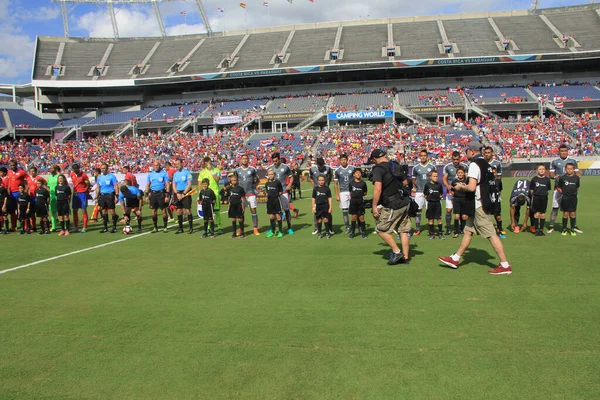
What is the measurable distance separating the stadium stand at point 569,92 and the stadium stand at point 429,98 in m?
9.24

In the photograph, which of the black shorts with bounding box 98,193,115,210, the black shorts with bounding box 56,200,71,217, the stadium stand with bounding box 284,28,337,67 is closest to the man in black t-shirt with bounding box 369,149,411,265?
the black shorts with bounding box 98,193,115,210

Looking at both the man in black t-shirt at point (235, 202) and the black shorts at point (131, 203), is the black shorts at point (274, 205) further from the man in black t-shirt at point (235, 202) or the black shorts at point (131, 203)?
the black shorts at point (131, 203)

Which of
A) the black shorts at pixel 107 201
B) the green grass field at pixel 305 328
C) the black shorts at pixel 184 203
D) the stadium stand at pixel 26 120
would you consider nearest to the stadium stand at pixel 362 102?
the black shorts at pixel 184 203

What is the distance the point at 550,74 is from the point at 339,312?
55936mm

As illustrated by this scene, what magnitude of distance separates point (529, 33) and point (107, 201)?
187 ft

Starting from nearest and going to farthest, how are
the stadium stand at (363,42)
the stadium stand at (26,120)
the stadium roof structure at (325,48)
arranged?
the stadium roof structure at (325,48) < the stadium stand at (363,42) < the stadium stand at (26,120)

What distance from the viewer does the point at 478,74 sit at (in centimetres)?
5156

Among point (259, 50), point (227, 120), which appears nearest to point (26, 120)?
point (227, 120)

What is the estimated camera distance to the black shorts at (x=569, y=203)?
31.2 ft

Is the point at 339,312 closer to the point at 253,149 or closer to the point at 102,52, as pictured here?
the point at 253,149

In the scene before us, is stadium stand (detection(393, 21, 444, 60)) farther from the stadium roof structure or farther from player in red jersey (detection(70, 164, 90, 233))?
player in red jersey (detection(70, 164, 90, 233))

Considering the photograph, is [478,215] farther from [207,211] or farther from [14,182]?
[14,182]

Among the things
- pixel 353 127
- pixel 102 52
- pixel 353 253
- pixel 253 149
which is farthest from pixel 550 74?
pixel 102 52

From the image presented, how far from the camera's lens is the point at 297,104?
51000 mm
